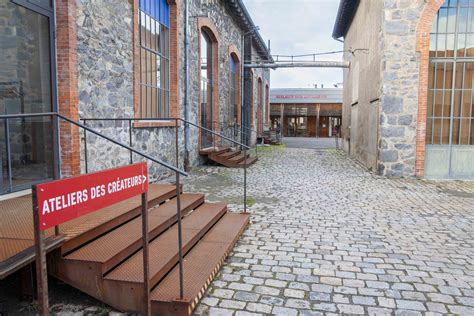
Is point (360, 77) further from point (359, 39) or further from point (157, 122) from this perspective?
point (157, 122)

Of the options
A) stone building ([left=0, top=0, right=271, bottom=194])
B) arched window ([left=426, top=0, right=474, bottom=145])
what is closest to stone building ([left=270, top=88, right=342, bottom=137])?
arched window ([left=426, top=0, right=474, bottom=145])

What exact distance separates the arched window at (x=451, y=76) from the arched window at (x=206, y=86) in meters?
6.12

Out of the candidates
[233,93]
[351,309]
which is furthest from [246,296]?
[233,93]

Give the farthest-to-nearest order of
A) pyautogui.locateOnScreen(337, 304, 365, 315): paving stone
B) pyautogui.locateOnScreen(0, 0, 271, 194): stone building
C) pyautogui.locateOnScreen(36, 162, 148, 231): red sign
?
pyautogui.locateOnScreen(0, 0, 271, 194): stone building < pyautogui.locateOnScreen(337, 304, 365, 315): paving stone < pyautogui.locateOnScreen(36, 162, 148, 231): red sign

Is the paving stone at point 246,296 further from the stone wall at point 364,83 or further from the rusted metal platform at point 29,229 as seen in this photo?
the stone wall at point 364,83

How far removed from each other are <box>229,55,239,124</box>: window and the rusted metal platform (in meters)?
11.5

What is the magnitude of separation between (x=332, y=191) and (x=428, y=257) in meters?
3.66

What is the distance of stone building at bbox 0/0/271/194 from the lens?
454 cm

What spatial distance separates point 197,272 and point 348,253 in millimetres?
1781

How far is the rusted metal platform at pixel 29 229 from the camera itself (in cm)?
247

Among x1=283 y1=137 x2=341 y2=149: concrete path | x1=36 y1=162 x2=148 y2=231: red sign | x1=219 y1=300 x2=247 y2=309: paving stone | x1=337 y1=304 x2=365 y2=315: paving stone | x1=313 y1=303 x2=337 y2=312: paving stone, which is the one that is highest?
x1=36 y1=162 x2=148 y2=231: red sign

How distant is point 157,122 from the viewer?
25.6 ft

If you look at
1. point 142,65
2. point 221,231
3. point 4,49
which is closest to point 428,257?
point 221,231

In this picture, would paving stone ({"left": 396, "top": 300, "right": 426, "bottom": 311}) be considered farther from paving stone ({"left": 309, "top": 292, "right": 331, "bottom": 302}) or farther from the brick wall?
the brick wall
